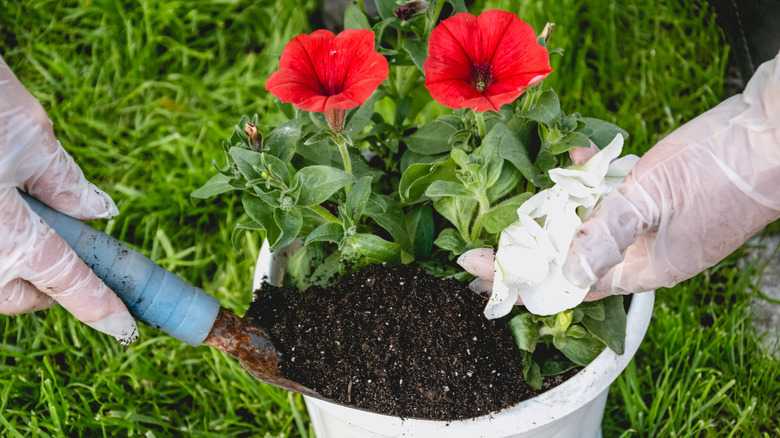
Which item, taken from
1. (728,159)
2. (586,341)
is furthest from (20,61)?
(728,159)

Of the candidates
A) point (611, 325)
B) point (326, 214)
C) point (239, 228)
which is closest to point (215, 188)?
point (239, 228)

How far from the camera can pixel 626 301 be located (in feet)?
4.55

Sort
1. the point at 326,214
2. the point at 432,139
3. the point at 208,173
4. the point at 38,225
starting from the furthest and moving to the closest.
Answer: the point at 208,173, the point at 432,139, the point at 326,214, the point at 38,225

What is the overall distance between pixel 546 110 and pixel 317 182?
1.35ft

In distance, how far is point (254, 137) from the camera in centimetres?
114

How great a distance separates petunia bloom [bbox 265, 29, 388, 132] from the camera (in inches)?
42.1

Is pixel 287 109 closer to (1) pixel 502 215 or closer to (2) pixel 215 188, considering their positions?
(2) pixel 215 188

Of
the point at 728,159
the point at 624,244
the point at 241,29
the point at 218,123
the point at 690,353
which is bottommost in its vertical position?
the point at 690,353

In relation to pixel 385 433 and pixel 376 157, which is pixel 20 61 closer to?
pixel 376 157

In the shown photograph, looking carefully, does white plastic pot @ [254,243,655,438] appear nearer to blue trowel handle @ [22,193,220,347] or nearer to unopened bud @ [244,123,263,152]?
blue trowel handle @ [22,193,220,347]

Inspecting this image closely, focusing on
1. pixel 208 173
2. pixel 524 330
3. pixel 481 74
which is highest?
pixel 481 74

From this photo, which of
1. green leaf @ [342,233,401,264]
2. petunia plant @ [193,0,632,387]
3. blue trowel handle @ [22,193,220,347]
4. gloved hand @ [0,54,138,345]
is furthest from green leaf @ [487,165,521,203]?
gloved hand @ [0,54,138,345]

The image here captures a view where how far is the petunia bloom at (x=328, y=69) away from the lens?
1.07 m

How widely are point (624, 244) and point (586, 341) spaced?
0.26 m
